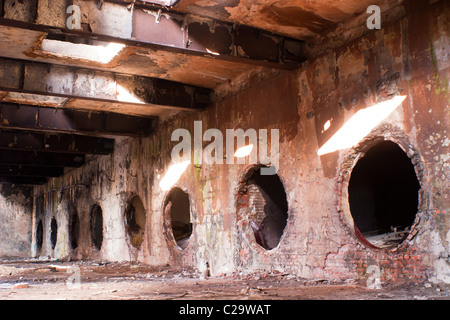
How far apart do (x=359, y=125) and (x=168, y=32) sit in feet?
9.20

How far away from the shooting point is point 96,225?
16203mm

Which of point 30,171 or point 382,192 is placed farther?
point 30,171

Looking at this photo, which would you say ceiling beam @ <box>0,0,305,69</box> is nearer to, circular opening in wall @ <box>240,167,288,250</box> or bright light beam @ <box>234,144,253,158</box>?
bright light beam @ <box>234,144,253,158</box>

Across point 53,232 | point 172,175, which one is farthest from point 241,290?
point 53,232

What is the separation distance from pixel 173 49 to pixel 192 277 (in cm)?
424

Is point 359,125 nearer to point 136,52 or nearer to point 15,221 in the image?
point 136,52

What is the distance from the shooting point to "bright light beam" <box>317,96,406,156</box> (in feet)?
19.6

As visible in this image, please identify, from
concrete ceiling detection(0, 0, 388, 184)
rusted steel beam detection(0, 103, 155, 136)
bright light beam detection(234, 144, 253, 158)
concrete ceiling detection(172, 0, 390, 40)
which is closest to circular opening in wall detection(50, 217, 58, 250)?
rusted steel beam detection(0, 103, 155, 136)

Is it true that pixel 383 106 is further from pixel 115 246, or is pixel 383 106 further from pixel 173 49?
pixel 115 246

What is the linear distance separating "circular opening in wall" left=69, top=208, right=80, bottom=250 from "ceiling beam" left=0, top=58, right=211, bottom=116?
8.35m

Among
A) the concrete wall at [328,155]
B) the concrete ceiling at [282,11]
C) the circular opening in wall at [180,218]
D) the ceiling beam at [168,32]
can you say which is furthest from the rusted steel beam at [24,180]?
the concrete ceiling at [282,11]

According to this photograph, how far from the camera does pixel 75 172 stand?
693 inches

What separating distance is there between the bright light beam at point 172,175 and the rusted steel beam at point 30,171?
9014mm

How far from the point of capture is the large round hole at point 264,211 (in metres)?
8.48
